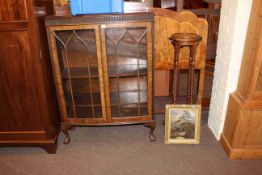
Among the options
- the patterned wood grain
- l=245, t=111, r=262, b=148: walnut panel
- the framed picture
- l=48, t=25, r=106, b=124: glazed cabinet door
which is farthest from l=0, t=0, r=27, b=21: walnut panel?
l=245, t=111, r=262, b=148: walnut panel

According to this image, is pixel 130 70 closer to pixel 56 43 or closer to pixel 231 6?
pixel 56 43

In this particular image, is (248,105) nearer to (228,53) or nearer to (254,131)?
(254,131)

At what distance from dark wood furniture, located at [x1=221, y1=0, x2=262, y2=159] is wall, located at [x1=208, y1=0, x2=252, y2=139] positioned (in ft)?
0.19

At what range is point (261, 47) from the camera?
5.64ft

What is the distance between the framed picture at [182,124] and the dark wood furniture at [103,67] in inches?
6.5

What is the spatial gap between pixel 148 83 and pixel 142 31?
45cm

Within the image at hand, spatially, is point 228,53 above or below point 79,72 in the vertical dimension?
above

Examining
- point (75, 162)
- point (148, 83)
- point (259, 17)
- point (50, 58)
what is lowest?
point (75, 162)

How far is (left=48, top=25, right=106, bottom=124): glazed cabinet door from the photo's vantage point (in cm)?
200

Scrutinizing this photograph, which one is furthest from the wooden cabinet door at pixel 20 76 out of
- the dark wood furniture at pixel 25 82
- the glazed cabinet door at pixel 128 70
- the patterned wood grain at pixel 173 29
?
the patterned wood grain at pixel 173 29

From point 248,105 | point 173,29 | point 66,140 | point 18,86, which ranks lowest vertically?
point 66,140

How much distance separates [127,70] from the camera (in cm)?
219

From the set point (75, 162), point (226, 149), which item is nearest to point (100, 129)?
point (75, 162)

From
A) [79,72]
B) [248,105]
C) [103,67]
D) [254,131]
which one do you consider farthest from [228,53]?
[79,72]
